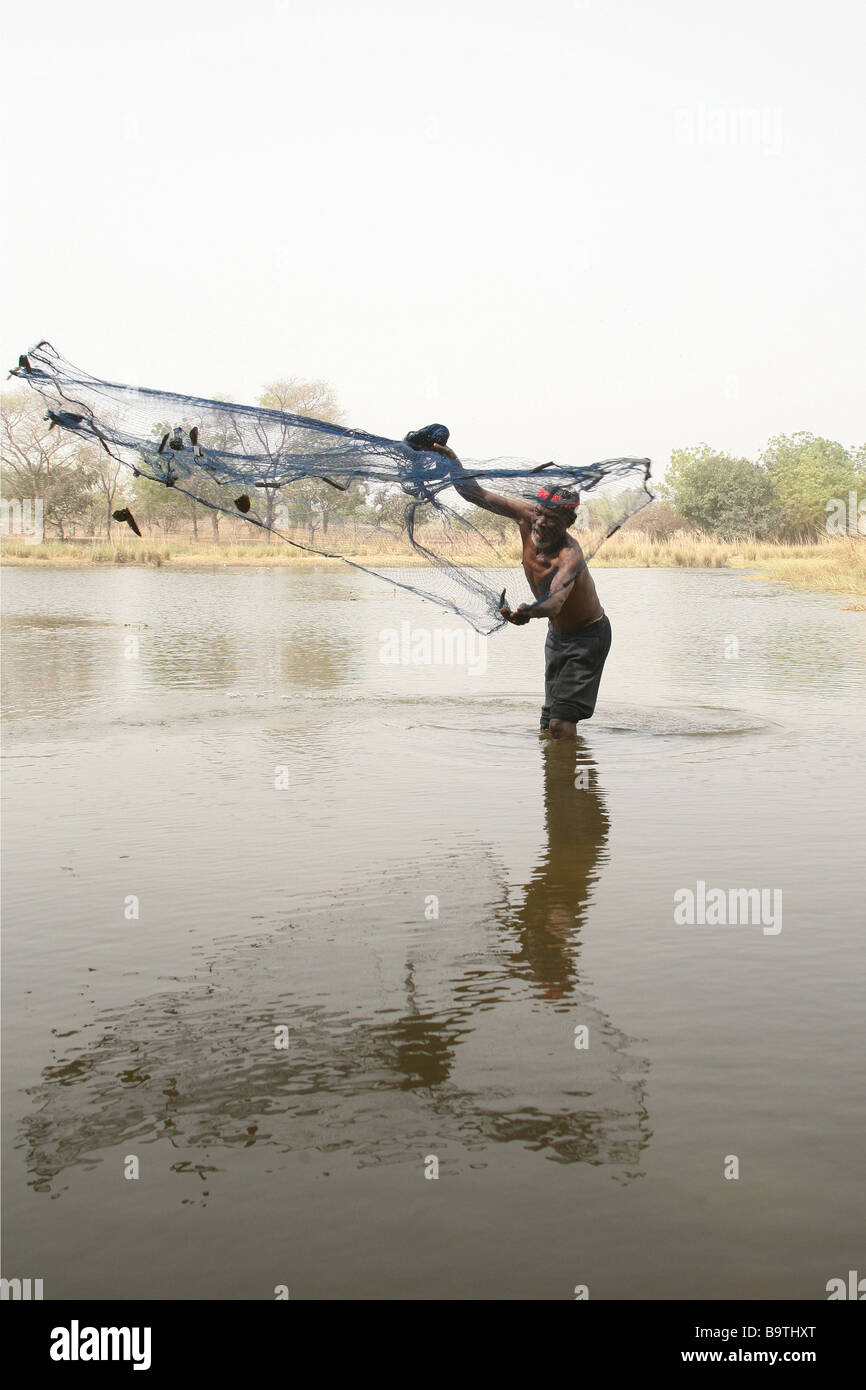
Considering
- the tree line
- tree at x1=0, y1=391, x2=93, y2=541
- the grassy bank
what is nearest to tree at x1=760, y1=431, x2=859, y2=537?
the tree line

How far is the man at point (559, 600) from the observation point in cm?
867

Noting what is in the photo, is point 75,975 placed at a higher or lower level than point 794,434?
lower

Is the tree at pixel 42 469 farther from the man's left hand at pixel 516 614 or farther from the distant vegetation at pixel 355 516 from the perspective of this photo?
the man's left hand at pixel 516 614

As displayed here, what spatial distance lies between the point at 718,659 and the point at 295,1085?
43.7 feet

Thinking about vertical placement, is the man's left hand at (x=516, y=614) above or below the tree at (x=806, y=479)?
below

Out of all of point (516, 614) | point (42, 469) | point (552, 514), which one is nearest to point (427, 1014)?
point (516, 614)

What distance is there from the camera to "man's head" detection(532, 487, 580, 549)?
8633 millimetres

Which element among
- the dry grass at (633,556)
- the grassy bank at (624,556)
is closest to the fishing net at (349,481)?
the dry grass at (633,556)

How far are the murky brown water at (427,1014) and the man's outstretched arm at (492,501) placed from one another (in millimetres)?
1716

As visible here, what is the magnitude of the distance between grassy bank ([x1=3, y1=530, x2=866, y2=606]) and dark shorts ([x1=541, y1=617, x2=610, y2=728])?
2217cm

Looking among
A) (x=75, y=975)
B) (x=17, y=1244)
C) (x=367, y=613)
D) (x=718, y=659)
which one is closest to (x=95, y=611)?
(x=367, y=613)

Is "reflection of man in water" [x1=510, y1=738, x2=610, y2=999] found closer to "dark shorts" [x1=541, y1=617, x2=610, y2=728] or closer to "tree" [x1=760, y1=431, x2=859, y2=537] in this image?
"dark shorts" [x1=541, y1=617, x2=610, y2=728]
